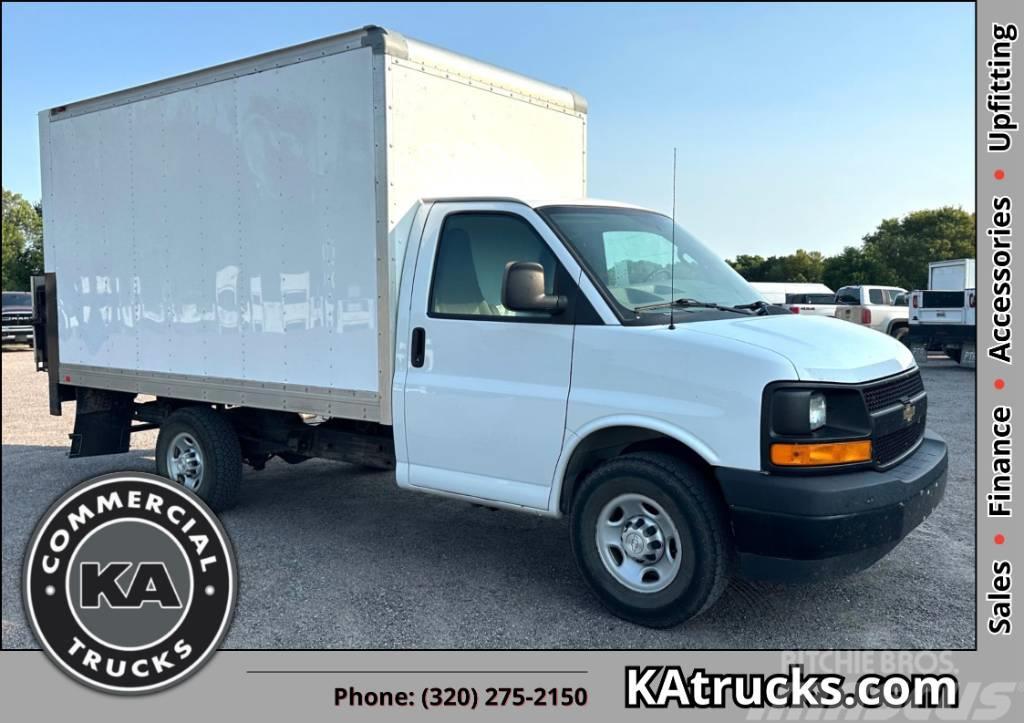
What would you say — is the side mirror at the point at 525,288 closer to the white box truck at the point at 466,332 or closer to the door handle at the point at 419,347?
the white box truck at the point at 466,332

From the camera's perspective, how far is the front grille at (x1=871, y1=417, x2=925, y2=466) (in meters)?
4.30

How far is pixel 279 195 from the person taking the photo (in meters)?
5.88

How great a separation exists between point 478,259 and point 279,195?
1.70 m

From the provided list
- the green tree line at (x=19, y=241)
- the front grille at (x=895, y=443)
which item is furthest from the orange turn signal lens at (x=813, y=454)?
the green tree line at (x=19, y=241)

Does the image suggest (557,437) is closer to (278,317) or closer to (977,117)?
(278,317)

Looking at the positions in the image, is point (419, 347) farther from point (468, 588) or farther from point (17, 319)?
point (17, 319)

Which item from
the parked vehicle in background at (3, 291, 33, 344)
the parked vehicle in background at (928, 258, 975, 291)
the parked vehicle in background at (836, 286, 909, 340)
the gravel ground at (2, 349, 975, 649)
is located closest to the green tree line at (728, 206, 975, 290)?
the parked vehicle in background at (836, 286, 909, 340)

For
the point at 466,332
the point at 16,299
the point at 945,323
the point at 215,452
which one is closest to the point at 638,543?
the point at 466,332

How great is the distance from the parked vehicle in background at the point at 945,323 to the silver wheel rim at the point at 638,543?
15.4 m

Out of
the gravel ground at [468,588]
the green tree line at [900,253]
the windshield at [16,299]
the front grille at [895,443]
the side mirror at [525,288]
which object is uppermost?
the green tree line at [900,253]

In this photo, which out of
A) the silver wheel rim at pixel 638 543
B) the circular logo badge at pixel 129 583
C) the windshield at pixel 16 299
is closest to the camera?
the circular logo badge at pixel 129 583

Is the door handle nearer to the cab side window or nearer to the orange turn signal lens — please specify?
the cab side window

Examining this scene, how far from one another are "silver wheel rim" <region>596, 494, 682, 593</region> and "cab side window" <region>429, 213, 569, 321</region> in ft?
4.08

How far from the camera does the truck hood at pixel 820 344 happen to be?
415 centimetres
